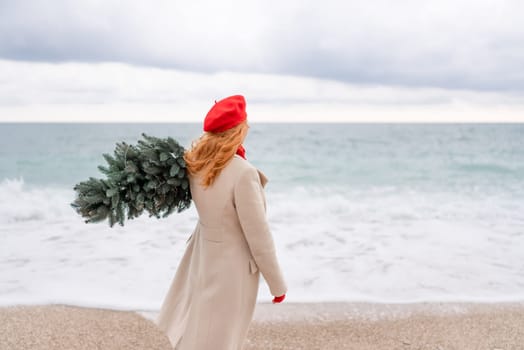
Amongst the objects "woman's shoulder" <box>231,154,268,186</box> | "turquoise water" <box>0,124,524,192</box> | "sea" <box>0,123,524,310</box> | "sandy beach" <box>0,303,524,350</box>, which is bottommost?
"turquoise water" <box>0,124,524,192</box>

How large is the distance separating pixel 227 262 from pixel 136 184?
622 mm

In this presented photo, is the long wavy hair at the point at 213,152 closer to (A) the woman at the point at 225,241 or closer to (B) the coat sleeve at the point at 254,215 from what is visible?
(A) the woman at the point at 225,241

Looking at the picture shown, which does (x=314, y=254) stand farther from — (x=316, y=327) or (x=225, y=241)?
(x=225, y=241)

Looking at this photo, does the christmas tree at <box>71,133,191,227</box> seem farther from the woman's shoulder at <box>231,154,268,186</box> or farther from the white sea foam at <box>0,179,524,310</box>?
the white sea foam at <box>0,179,524,310</box>

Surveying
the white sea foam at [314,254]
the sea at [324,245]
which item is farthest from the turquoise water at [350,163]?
the white sea foam at [314,254]

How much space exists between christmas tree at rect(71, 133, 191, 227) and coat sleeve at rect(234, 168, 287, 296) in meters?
0.35

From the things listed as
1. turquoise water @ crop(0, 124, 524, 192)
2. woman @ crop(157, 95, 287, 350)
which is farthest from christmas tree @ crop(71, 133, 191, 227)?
turquoise water @ crop(0, 124, 524, 192)

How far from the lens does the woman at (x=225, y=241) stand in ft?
8.08

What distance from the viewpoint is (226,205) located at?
2.49 m

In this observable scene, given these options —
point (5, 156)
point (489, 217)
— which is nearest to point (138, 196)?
point (489, 217)

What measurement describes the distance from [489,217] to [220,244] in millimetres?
8939

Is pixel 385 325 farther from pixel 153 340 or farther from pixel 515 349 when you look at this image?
pixel 153 340

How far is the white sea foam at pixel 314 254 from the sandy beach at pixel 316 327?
0.32 m

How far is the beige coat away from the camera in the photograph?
2.45m
